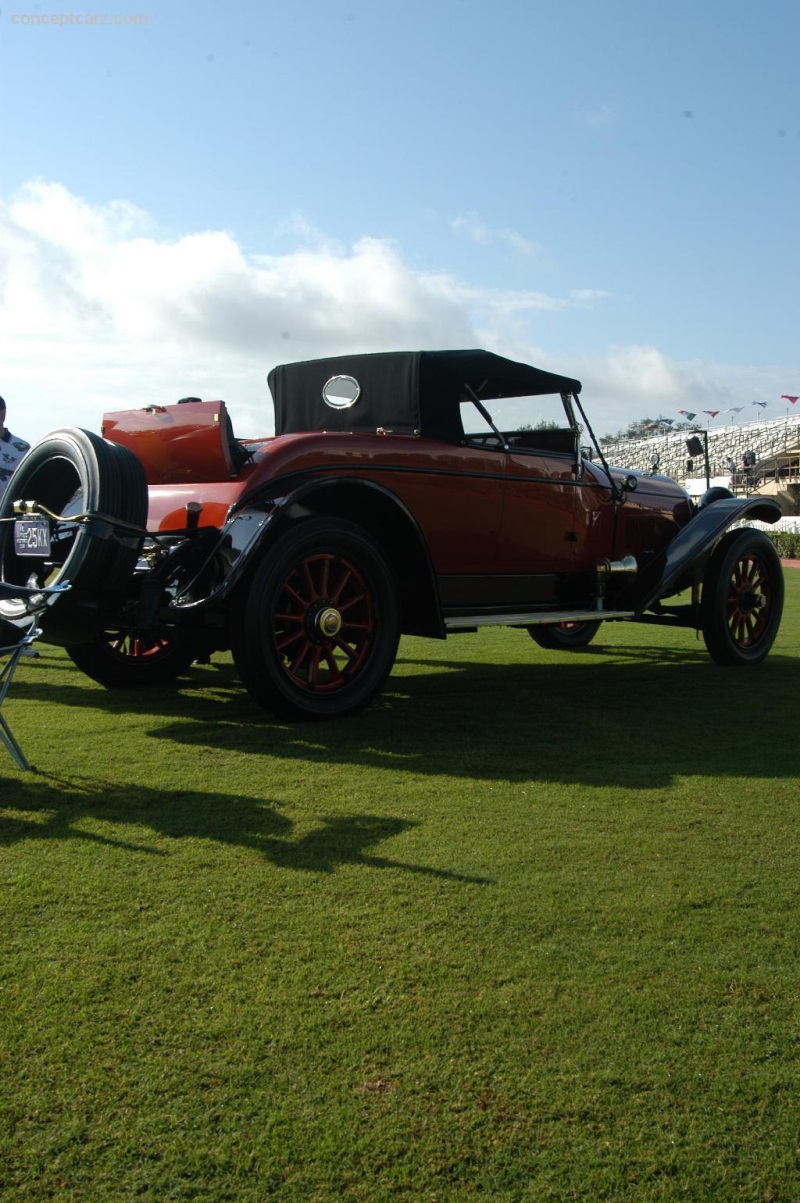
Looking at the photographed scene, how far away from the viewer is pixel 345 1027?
6.66ft

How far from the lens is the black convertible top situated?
5660 mm

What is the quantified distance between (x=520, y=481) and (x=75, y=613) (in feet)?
9.12

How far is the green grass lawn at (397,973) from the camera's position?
166 centimetres

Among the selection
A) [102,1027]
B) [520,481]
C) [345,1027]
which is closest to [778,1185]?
Result: [345,1027]

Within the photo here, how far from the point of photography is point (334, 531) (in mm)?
4812

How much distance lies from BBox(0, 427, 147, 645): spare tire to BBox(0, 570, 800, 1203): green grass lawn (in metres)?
0.54

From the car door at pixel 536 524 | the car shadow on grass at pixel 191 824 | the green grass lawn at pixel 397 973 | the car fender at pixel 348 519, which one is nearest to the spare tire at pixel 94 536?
the car fender at pixel 348 519

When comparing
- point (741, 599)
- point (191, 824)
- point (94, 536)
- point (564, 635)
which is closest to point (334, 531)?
point (94, 536)

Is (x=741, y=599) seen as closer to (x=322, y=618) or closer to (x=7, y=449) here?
(x=322, y=618)

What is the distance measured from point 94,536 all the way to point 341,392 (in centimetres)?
218

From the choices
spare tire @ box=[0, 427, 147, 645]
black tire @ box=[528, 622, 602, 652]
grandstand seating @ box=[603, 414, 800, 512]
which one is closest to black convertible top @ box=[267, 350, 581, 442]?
spare tire @ box=[0, 427, 147, 645]

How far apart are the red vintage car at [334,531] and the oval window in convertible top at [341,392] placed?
0.4 inches

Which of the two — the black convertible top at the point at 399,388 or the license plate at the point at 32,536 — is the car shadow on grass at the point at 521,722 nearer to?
the license plate at the point at 32,536

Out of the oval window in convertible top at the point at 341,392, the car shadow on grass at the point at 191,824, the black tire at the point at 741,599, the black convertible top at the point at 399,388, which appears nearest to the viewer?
the car shadow on grass at the point at 191,824
